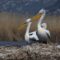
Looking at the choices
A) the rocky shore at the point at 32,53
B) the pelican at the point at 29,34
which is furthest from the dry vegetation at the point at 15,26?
the rocky shore at the point at 32,53

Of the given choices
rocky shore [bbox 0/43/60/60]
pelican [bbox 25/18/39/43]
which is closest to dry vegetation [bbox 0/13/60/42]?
pelican [bbox 25/18/39/43]

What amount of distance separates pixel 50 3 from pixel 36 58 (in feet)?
3.85

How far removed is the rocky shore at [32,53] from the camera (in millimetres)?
6598

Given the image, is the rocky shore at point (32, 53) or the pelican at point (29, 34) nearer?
the rocky shore at point (32, 53)

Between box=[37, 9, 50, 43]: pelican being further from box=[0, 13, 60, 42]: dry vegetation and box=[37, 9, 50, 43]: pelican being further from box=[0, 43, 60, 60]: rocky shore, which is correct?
box=[0, 43, 60, 60]: rocky shore

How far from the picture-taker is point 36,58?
21.7ft

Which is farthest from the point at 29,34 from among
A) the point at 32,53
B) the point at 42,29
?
the point at 32,53

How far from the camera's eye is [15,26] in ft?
22.3

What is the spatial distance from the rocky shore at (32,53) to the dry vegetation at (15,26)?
212mm

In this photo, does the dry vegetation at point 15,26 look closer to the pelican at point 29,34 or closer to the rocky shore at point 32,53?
the pelican at point 29,34

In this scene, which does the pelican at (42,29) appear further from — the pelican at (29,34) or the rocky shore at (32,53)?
the rocky shore at (32,53)

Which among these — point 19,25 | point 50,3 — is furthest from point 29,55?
point 50,3

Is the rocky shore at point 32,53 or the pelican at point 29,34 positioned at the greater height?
the pelican at point 29,34

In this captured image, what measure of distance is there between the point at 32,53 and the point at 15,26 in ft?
2.22
